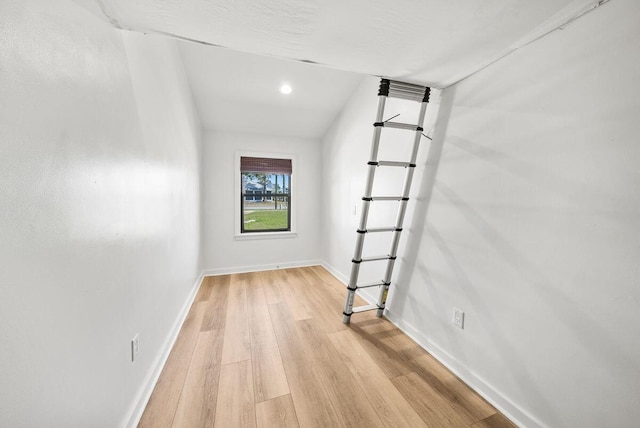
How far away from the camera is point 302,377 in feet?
4.95

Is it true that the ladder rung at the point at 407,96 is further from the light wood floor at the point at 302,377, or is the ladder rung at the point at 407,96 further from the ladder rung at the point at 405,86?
the light wood floor at the point at 302,377

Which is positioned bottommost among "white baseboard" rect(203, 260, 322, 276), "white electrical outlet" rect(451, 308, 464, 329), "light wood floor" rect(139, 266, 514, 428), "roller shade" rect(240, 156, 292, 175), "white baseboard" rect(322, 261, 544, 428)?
"white baseboard" rect(203, 260, 322, 276)

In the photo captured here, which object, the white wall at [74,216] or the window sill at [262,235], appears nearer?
the white wall at [74,216]

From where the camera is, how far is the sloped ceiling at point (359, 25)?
0.96m

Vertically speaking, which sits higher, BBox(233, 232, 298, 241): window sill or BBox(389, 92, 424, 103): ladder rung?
BBox(389, 92, 424, 103): ladder rung

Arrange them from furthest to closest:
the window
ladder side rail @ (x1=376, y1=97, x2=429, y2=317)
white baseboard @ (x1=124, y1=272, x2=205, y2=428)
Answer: the window
ladder side rail @ (x1=376, y1=97, x2=429, y2=317)
white baseboard @ (x1=124, y1=272, x2=205, y2=428)

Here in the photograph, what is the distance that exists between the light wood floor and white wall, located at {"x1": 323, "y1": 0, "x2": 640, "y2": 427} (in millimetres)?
278

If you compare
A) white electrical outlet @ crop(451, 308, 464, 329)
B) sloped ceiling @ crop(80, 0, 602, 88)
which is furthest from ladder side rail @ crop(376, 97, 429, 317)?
white electrical outlet @ crop(451, 308, 464, 329)

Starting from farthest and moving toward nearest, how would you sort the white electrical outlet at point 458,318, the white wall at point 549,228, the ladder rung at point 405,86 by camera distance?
the ladder rung at point 405,86
the white electrical outlet at point 458,318
the white wall at point 549,228

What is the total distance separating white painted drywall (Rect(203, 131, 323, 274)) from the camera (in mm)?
3332

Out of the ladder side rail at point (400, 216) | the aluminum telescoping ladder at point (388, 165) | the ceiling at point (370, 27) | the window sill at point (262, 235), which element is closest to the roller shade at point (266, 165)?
the window sill at point (262, 235)

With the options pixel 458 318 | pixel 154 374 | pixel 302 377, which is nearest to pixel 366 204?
pixel 458 318

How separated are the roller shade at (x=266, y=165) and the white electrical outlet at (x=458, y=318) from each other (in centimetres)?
285

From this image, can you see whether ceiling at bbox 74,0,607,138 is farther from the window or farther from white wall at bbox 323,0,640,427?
the window
